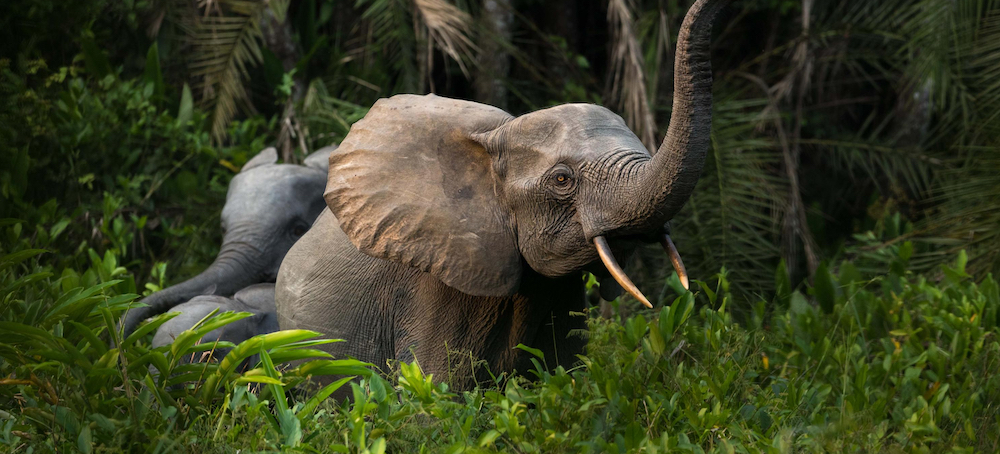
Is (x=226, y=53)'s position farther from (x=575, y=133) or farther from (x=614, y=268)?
(x=614, y=268)

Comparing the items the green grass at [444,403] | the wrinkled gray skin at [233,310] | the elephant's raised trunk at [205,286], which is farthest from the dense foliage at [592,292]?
the wrinkled gray skin at [233,310]

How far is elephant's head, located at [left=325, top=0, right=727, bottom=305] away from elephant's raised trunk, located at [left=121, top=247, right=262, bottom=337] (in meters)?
1.46

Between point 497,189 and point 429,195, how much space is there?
0.72 feet

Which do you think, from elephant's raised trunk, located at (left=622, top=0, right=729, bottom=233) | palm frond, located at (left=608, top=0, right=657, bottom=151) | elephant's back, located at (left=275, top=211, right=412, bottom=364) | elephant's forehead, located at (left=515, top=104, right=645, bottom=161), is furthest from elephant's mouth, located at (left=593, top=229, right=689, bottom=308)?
palm frond, located at (left=608, top=0, right=657, bottom=151)

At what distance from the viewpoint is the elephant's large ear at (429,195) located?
10.1 feet

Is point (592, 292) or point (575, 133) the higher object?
point (575, 133)

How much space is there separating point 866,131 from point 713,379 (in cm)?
643

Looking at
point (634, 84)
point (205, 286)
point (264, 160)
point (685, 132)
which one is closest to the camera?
point (685, 132)

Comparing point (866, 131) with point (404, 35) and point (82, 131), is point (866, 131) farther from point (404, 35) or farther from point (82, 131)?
point (82, 131)

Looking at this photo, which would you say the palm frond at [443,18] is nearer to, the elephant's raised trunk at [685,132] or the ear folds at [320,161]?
the ear folds at [320,161]

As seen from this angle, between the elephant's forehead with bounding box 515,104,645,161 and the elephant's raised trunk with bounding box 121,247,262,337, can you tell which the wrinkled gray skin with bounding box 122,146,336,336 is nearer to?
the elephant's raised trunk with bounding box 121,247,262,337

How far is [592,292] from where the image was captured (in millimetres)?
5008

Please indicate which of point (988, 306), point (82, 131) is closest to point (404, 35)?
point (82, 131)

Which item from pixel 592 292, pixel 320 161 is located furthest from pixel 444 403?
pixel 320 161
